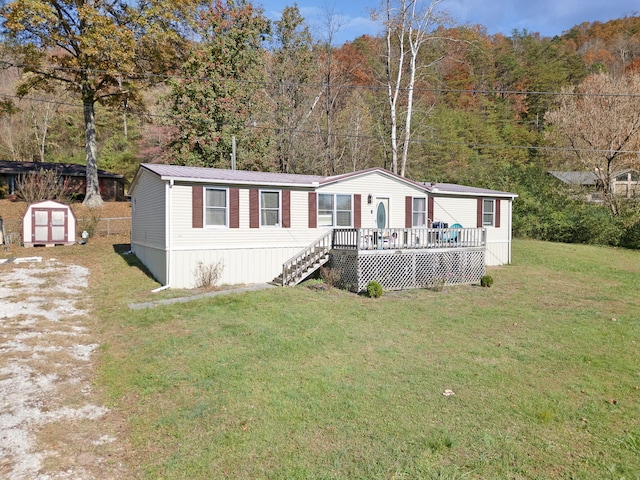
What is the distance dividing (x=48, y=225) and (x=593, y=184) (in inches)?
1242

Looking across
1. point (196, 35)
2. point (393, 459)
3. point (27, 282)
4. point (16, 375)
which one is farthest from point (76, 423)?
point (196, 35)

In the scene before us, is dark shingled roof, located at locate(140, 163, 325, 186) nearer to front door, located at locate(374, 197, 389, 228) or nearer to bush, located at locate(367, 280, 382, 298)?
front door, located at locate(374, 197, 389, 228)

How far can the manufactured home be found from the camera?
1220 centimetres

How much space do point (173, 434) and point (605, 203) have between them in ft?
95.4

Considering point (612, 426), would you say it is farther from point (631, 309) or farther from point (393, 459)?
point (631, 309)

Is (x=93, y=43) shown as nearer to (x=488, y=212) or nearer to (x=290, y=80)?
(x=290, y=80)

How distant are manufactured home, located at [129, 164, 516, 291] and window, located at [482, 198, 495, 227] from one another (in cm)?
319

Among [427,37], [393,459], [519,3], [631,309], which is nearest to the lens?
[393,459]

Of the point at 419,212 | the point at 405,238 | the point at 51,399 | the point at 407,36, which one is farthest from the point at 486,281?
the point at 407,36

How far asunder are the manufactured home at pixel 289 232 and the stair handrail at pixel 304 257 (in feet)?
0.11

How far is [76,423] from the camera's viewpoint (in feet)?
15.3

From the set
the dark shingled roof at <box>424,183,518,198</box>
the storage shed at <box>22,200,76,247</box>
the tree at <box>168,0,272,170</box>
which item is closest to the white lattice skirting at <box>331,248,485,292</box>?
the dark shingled roof at <box>424,183,518,198</box>

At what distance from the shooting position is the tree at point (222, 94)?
24.1 m

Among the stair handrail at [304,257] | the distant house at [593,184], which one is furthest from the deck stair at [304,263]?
the distant house at [593,184]
